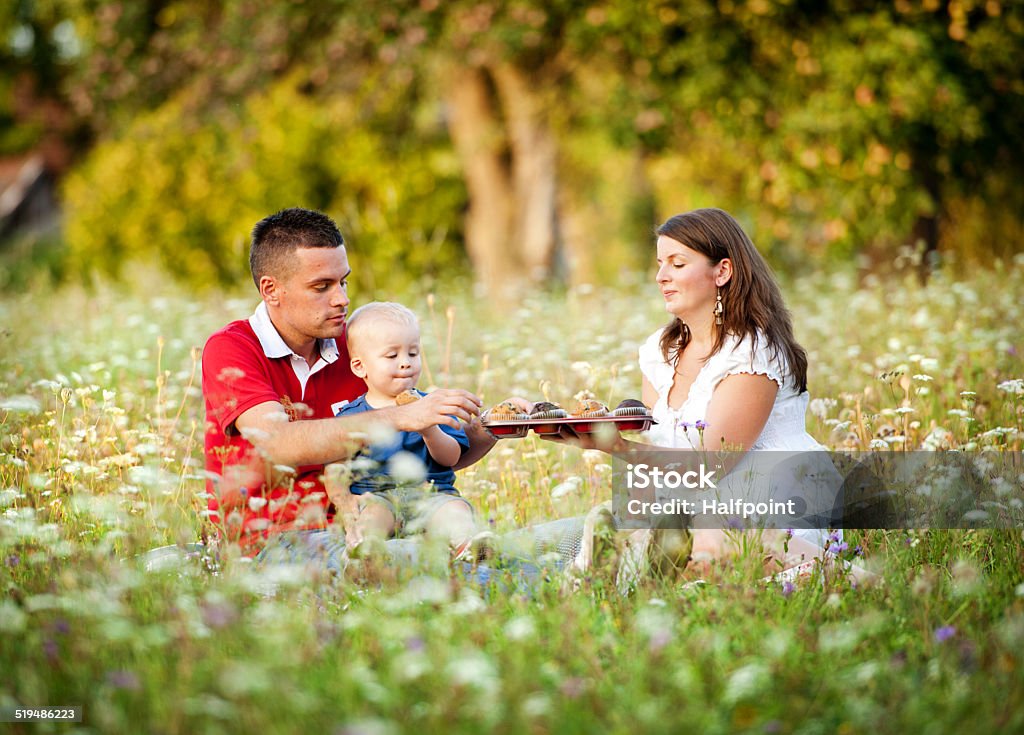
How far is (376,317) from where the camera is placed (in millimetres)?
4020

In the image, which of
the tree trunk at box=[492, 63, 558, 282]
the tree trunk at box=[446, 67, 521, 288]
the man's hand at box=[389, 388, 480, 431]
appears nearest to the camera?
the man's hand at box=[389, 388, 480, 431]

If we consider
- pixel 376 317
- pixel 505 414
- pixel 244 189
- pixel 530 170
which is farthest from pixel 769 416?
pixel 244 189

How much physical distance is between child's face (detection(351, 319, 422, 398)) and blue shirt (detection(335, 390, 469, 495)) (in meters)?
0.08

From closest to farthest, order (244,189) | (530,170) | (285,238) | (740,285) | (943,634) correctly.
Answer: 1. (943,634)
2. (285,238)
3. (740,285)
4. (530,170)
5. (244,189)

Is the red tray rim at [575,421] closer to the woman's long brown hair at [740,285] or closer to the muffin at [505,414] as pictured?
the muffin at [505,414]

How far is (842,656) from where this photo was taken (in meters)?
2.93

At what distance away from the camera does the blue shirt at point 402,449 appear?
3.87 meters

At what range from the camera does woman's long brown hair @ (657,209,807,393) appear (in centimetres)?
418

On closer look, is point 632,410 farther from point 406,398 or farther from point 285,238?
point 285,238

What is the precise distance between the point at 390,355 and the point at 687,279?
1128 millimetres

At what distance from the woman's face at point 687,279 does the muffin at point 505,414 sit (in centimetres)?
72

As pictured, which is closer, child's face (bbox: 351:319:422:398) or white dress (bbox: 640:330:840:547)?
child's face (bbox: 351:319:422:398)

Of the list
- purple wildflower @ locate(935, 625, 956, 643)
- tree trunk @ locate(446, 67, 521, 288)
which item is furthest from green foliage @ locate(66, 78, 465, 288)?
purple wildflower @ locate(935, 625, 956, 643)

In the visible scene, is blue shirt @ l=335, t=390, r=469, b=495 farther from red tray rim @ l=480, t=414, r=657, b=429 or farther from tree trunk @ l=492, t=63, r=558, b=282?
tree trunk @ l=492, t=63, r=558, b=282
